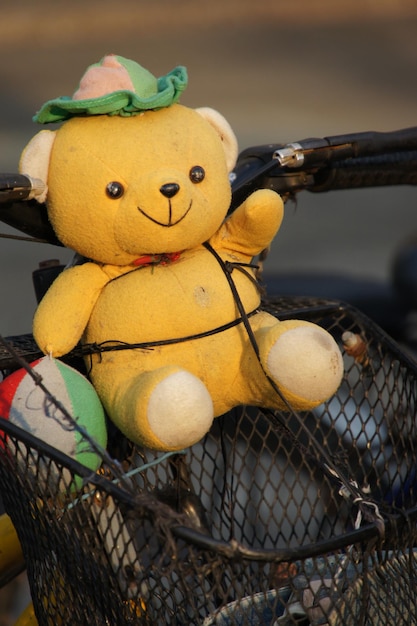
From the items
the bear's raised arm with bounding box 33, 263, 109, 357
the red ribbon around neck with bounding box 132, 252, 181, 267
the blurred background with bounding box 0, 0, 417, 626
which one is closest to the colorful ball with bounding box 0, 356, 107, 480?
the bear's raised arm with bounding box 33, 263, 109, 357

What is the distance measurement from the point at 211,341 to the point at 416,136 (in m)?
0.45

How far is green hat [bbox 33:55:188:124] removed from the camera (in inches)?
35.0

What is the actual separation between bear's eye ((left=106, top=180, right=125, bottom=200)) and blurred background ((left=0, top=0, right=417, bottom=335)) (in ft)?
2.96

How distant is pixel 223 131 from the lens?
100cm

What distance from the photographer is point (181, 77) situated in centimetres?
95

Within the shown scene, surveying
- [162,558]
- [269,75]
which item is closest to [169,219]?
[162,558]

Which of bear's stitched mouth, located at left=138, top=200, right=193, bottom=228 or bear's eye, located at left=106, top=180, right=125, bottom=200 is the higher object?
bear's eye, located at left=106, top=180, right=125, bottom=200

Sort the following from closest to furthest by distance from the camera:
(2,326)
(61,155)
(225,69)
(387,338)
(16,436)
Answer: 1. (16,436)
2. (61,155)
3. (387,338)
4. (2,326)
5. (225,69)

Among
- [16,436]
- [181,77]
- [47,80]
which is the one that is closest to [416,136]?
[181,77]

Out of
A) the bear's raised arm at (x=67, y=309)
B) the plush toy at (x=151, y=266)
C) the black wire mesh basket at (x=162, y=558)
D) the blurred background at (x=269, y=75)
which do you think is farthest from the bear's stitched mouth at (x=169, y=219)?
the blurred background at (x=269, y=75)

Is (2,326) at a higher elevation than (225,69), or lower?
lower

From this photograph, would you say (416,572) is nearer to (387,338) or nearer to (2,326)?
(387,338)

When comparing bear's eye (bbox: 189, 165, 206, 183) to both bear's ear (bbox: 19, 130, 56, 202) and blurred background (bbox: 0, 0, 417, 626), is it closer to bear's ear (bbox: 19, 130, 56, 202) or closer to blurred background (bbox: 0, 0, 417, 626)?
bear's ear (bbox: 19, 130, 56, 202)

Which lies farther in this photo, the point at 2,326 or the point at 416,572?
the point at 2,326
